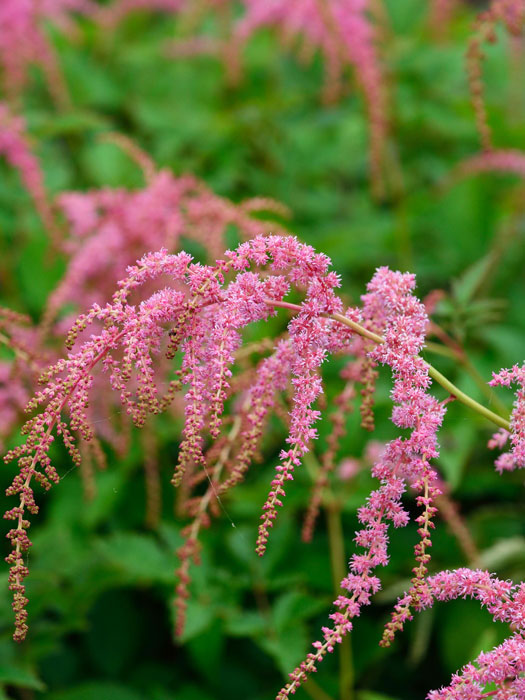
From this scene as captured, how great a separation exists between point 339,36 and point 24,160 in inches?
45.8

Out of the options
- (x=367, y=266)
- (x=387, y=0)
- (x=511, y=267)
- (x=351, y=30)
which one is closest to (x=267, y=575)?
(x=367, y=266)

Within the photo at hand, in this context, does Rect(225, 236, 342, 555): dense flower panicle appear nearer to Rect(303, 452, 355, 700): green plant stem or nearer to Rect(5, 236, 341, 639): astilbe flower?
Rect(5, 236, 341, 639): astilbe flower

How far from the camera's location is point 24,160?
7.79 feet

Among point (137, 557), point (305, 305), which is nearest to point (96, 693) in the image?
point (137, 557)

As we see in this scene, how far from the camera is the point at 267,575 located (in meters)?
1.97

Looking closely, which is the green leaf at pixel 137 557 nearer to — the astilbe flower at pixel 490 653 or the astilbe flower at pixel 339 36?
the astilbe flower at pixel 490 653

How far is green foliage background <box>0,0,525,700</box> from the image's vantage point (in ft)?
6.19

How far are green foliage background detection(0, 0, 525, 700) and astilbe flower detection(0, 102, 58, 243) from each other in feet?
0.69

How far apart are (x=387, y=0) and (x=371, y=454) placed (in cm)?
260

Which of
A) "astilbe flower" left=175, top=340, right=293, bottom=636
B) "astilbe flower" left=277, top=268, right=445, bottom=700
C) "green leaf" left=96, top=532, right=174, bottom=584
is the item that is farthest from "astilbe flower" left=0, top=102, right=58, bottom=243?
"astilbe flower" left=277, top=268, right=445, bottom=700

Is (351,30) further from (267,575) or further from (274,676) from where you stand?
(274,676)

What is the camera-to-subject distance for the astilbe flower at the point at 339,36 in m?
2.50

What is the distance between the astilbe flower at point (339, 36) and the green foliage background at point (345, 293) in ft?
0.62

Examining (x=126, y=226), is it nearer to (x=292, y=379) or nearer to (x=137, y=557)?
(x=137, y=557)
